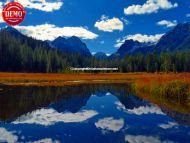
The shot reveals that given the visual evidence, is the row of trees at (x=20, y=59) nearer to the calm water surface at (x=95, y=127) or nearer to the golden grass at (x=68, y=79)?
the golden grass at (x=68, y=79)

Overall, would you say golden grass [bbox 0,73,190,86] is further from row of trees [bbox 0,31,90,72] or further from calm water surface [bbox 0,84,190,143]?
row of trees [bbox 0,31,90,72]

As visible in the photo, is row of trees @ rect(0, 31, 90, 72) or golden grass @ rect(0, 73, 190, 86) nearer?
golden grass @ rect(0, 73, 190, 86)

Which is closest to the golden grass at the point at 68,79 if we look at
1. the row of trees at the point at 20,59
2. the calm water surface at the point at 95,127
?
the calm water surface at the point at 95,127

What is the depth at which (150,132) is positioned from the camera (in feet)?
58.7

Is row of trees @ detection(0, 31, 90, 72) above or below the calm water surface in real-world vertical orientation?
above

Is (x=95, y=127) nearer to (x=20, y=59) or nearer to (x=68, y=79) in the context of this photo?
(x=68, y=79)

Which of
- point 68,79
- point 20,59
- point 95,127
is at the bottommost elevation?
point 68,79

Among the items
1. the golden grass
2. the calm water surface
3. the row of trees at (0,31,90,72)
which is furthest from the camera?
the row of trees at (0,31,90,72)

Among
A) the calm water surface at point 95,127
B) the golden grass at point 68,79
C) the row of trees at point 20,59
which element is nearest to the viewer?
the calm water surface at point 95,127

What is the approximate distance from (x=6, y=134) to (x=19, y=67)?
15679 cm

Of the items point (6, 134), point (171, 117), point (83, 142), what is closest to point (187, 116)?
point (171, 117)

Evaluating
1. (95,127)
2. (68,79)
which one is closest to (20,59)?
(68,79)

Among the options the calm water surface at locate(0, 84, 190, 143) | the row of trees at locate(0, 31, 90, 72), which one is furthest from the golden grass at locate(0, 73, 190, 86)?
the row of trees at locate(0, 31, 90, 72)

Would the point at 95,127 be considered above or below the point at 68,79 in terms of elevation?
above
